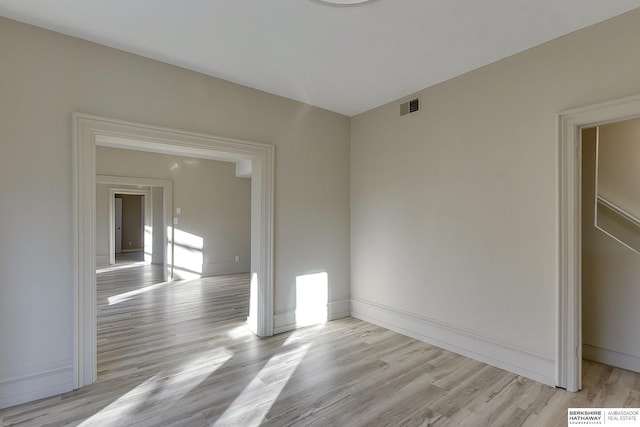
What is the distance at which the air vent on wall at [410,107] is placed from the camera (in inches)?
138

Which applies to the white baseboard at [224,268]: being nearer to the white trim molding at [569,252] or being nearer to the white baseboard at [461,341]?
the white baseboard at [461,341]

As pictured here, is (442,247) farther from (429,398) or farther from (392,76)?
(392,76)

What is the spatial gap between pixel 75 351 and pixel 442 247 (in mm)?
3366

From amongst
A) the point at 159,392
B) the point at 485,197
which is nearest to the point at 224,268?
the point at 159,392

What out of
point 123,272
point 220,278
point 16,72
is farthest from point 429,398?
point 123,272

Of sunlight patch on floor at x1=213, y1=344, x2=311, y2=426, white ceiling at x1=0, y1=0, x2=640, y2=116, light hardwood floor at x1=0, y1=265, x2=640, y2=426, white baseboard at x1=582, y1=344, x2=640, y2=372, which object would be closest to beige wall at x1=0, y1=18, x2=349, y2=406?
white ceiling at x1=0, y1=0, x2=640, y2=116

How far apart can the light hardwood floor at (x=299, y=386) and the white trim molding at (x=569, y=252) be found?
0.22 meters

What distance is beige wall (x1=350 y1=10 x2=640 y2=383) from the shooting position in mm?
2439

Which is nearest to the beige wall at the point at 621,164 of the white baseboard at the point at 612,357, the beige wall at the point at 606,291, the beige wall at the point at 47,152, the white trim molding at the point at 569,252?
the beige wall at the point at 606,291

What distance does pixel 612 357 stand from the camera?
2.83 metres

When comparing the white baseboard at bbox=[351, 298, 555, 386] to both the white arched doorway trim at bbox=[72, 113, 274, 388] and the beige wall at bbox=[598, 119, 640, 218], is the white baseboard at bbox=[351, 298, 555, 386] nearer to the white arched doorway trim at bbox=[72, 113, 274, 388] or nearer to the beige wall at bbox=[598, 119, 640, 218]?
the beige wall at bbox=[598, 119, 640, 218]

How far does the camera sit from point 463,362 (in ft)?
9.54

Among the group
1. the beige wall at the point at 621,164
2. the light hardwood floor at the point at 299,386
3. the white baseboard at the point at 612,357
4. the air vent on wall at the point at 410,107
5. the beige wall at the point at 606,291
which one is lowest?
the light hardwood floor at the point at 299,386

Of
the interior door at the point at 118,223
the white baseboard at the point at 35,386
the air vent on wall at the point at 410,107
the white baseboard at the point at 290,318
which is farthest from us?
the interior door at the point at 118,223
